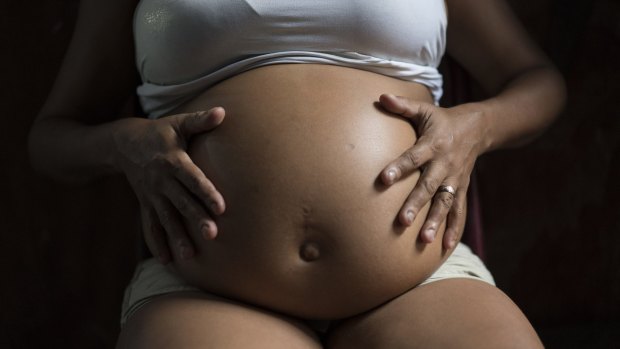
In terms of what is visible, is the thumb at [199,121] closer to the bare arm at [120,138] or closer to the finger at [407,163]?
the bare arm at [120,138]

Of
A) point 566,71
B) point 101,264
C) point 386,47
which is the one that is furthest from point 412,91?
point 101,264

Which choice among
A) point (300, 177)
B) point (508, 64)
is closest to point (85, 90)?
point (300, 177)

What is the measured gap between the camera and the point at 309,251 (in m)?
0.90

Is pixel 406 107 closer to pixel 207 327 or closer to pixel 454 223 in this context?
pixel 454 223

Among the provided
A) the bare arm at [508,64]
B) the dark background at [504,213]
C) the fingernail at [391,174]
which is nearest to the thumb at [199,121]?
the fingernail at [391,174]

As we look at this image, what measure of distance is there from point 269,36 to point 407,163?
246mm

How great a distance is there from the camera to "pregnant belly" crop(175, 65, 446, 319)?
0.89 m

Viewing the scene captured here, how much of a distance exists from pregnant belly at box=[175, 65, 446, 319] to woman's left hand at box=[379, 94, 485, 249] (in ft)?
0.05

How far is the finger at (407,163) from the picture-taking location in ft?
2.97

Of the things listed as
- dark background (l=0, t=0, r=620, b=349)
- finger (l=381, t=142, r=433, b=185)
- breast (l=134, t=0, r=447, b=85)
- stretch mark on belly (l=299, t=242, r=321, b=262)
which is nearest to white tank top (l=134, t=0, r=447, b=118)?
breast (l=134, t=0, r=447, b=85)

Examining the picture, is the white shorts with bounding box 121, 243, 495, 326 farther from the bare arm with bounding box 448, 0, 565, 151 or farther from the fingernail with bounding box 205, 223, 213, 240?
the bare arm with bounding box 448, 0, 565, 151

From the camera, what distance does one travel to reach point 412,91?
105 cm

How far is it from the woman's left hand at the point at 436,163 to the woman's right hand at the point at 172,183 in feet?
0.71

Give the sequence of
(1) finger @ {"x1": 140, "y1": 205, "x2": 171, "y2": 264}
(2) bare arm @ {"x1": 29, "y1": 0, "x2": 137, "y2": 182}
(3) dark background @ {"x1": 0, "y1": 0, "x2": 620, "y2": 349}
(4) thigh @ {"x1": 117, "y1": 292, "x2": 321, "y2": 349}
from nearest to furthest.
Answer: (4) thigh @ {"x1": 117, "y1": 292, "x2": 321, "y2": 349} → (1) finger @ {"x1": 140, "y1": 205, "x2": 171, "y2": 264} → (2) bare arm @ {"x1": 29, "y1": 0, "x2": 137, "y2": 182} → (3) dark background @ {"x1": 0, "y1": 0, "x2": 620, "y2": 349}
